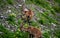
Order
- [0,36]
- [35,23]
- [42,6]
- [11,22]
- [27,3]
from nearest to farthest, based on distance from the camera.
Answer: [0,36], [11,22], [35,23], [27,3], [42,6]

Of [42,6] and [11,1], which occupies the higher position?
[11,1]

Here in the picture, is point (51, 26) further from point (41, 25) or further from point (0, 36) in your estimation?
point (0, 36)

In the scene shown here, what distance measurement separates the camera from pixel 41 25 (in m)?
19.3

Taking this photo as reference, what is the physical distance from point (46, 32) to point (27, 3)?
4.65 m

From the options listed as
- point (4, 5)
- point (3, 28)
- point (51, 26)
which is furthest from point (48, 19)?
point (3, 28)

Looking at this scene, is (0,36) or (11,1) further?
(11,1)

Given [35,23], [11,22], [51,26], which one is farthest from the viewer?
[51,26]

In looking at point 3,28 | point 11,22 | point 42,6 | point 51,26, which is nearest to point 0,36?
point 3,28

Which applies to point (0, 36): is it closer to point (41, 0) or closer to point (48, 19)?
point (48, 19)

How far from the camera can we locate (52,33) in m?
19.1

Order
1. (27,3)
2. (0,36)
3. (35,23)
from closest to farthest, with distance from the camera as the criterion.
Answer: (0,36) → (35,23) → (27,3)

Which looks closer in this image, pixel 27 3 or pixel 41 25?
pixel 41 25

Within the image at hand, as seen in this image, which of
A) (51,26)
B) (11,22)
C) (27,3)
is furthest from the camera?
(27,3)

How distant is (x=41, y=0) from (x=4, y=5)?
6787 mm
